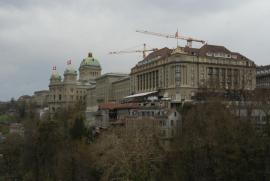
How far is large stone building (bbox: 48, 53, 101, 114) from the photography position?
172500 mm

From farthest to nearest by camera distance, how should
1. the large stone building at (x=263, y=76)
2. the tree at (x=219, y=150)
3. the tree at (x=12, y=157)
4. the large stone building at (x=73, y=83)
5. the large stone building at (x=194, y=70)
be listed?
1. the large stone building at (x=73, y=83)
2. the large stone building at (x=263, y=76)
3. the large stone building at (x=194, y=70)
4. the tree at (x=12, y=157)
5. the tree at (x=219, y=150)

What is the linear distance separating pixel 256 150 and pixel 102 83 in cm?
10925

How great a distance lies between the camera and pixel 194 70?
9794cm

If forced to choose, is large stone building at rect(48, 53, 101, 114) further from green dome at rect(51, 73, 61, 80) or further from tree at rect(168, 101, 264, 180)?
tree at rect(168, 101, 264, 180)

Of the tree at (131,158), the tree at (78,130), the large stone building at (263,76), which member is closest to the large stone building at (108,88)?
the large stone building at (263,76)

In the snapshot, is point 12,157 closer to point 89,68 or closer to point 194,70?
point 194,70

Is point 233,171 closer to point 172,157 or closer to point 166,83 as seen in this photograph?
point 172,157

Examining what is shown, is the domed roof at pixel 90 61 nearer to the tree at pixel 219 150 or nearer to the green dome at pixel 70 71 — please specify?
the green dome at pixel 70 71

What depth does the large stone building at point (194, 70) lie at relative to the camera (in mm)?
96625

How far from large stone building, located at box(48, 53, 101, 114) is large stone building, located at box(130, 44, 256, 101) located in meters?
70.8

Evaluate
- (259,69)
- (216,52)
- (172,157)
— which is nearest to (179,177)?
(172,157)

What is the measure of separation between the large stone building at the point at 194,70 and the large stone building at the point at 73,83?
70832mm

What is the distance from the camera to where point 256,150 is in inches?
1662

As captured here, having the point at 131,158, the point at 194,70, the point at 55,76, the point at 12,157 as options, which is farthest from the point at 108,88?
the point at 131,158
